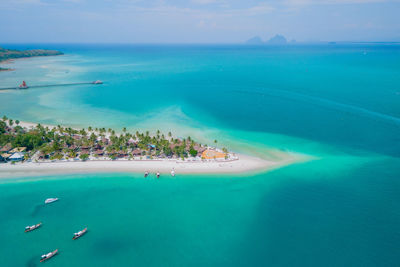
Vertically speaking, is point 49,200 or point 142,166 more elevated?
point 142,166

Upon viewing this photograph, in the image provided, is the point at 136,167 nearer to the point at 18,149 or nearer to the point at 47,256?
the point at 47,256

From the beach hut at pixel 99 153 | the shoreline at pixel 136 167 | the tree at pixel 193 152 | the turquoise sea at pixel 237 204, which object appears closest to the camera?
the turquoise sea at pixel 237 204

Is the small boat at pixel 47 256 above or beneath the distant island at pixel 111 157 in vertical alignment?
beneath

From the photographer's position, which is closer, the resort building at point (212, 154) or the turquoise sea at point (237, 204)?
the turquoise sea at point (237, 204)

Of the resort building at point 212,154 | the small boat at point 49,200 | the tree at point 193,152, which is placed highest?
the tree at point 193,152

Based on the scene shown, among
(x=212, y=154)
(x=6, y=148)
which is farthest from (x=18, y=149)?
(x=212, y=154)

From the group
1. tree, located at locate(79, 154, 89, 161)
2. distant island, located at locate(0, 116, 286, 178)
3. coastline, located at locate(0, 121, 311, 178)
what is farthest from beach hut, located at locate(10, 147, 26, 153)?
tree, located at locate(79, 154, 89, 161)

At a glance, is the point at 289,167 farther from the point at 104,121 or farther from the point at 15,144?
the point at 15,144

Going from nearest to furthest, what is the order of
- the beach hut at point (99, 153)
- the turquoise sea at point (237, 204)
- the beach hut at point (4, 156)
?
the turquoise sea at point (237, 204) → the beach hut at point (4, 156) → the beach hut at point (99, 153)

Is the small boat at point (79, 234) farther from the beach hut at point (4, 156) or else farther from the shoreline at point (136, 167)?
the beach hut at point (4, 156)

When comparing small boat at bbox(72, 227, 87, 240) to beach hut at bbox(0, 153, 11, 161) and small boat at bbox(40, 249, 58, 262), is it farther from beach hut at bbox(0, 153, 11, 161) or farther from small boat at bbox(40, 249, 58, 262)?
beach hut at bbox(0, 153, 11, 161)

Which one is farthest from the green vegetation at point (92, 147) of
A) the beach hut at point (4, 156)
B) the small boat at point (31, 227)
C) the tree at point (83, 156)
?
the small boat at point (31, 227)
